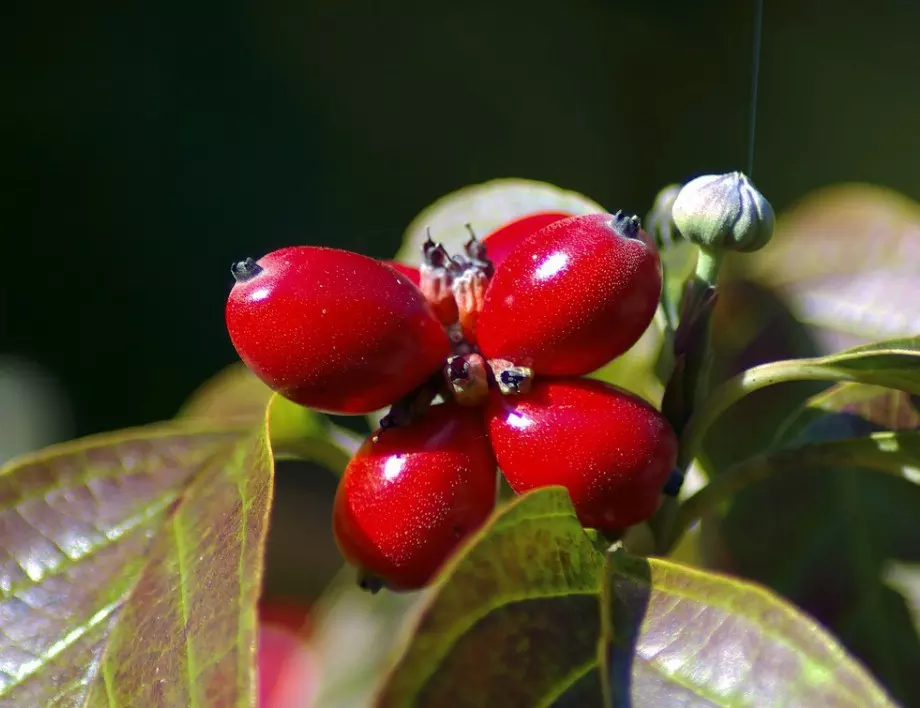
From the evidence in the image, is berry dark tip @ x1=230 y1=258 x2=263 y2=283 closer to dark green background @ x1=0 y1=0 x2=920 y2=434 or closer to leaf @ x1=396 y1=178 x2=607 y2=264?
leaf @ x1=396 y1=178 x2=607 y2=264

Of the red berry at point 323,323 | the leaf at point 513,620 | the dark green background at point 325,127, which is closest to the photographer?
the leaf at point 513,620

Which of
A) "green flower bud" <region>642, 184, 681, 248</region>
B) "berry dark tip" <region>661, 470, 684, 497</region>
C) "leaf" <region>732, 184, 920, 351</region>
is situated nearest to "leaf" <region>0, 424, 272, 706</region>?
"berry dark tip" <region>661, 470, 684, 497</region>

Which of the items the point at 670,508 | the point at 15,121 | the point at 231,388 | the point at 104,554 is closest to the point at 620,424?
the point at 670,508

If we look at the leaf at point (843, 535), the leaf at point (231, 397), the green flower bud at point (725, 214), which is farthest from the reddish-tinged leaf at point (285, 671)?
the green flower bud at point (725, 214)

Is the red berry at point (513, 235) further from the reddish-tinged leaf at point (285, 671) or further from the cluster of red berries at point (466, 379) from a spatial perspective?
the reddish-tinged leaf at point (285, 671)

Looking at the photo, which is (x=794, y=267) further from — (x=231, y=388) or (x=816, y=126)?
(x=816, y=126)

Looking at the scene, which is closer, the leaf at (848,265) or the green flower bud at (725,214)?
the green flower bud at (725,214)
